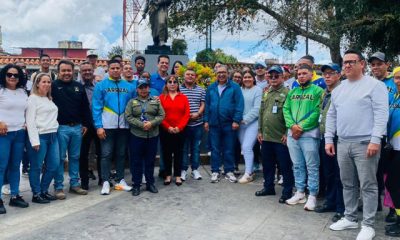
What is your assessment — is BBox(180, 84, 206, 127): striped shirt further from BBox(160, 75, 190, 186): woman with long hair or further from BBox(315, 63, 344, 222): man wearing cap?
BBox(315, 63, 344, 222): man wearing cap

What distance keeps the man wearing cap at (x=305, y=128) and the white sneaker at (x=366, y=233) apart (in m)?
0.98

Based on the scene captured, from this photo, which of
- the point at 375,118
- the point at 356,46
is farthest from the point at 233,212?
the point at 356,46

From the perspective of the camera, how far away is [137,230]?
429 cm

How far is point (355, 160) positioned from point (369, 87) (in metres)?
0.74

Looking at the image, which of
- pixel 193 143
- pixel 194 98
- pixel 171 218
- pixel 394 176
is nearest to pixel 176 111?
pixel 194 98

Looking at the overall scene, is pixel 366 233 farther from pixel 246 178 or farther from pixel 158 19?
pixel 158 19

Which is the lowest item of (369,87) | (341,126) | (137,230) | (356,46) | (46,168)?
(137,230)

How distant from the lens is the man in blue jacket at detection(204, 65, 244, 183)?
6.18 metres

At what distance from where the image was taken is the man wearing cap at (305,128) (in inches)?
195

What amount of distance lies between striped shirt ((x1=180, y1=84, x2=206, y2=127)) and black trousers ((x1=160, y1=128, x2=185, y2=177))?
35 cm

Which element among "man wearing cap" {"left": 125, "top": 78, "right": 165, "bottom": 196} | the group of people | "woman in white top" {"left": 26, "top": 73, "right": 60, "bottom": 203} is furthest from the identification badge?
"woman in white top" {"left": 26, "top": 73, "right": 60, "bottom": 203}

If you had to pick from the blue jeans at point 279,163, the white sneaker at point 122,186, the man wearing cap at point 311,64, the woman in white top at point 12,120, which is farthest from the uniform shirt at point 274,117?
the woman in white top at point 12,120

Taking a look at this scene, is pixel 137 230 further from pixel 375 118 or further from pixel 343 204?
pixel 375 118

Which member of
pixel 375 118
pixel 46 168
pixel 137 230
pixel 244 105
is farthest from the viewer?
pixel 244 105
